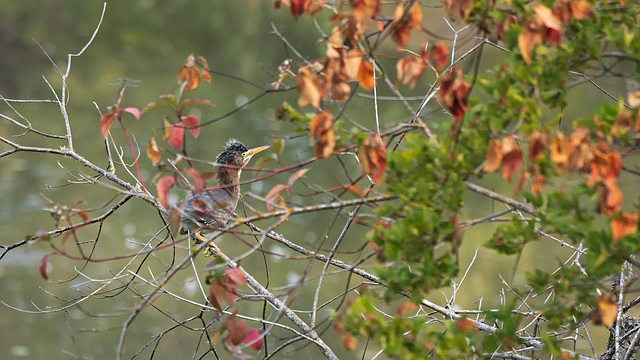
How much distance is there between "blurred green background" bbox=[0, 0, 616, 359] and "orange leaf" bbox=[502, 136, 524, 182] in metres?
3.60

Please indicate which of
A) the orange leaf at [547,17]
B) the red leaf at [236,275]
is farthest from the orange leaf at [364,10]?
the red leaf at [236,275]

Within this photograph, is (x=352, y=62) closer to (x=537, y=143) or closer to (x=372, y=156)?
(x=372, y=156)

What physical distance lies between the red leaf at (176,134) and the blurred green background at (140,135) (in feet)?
10.4

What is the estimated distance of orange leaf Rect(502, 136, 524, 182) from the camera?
→ 5.34ft

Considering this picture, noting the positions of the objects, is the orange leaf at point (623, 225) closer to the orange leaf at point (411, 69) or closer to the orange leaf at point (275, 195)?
the orange leaf at point (411, 69)

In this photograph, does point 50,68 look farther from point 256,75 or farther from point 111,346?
point 111,346

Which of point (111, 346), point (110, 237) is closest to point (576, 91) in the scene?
point (110, 237)

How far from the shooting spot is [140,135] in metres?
12.5

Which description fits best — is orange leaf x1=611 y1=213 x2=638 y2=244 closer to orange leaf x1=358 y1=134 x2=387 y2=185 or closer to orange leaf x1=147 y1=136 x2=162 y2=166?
orange leaf x1=358 y1=134 x2=387 y2=185

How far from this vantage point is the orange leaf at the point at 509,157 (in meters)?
1.63

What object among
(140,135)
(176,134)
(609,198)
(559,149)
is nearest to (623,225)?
(609,198)

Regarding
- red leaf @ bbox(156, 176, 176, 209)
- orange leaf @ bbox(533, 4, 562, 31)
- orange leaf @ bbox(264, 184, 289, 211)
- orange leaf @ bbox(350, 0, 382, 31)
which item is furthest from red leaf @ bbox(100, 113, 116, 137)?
orange leaf @ bbox(533, 4, 562, 31)

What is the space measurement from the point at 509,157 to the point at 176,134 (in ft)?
3.13

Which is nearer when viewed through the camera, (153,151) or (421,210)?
(421,210)
